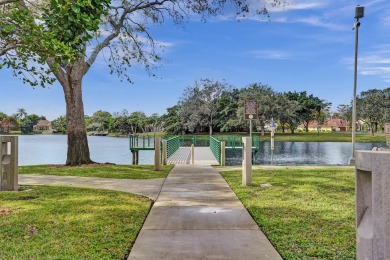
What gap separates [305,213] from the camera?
6258mm

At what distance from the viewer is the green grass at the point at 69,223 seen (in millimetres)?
4363

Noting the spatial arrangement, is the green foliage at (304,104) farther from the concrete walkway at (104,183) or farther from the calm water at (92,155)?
the concrete walkway at (104,183)

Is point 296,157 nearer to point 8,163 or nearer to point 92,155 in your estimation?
point 92,155

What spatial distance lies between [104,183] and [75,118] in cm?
671

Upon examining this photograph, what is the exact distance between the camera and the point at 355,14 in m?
17.4

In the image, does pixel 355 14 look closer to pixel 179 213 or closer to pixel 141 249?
pixel 179 213

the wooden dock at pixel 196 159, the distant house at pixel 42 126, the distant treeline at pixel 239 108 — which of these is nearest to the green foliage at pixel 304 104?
the distant treeline at pixel 239 108

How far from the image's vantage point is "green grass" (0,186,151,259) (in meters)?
4.36

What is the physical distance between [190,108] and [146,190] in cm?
5409

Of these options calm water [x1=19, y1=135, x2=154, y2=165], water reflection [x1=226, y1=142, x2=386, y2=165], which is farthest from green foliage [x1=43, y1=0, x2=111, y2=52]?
calm water [x1=19, y1=135, x2=154, y2=165]

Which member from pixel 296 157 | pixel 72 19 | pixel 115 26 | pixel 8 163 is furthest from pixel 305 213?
pixel 296 157

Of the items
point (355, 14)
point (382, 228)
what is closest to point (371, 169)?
point (382, 228)

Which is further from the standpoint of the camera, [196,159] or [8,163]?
[196,159]

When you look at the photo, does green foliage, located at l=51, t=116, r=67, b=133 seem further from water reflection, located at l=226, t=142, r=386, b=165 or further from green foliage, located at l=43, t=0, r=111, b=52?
green foliage, located at l=43, t=0, r=111, b=52
